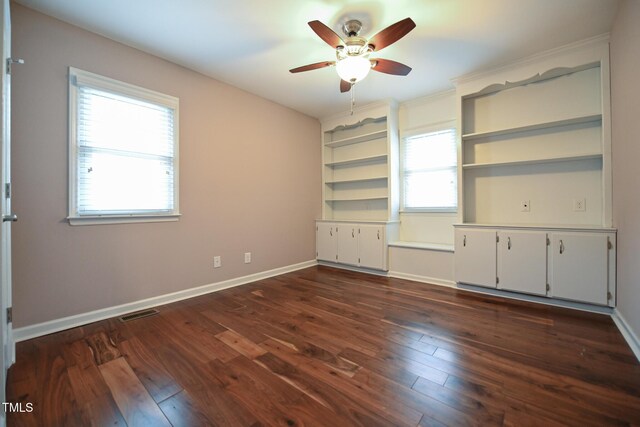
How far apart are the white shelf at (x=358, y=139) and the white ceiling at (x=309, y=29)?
1.07 metres

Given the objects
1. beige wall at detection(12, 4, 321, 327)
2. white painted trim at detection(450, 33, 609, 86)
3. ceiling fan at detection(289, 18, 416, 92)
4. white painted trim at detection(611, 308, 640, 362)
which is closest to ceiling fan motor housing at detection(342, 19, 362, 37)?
ceiling fan at detection(289, 18, 416, 92)

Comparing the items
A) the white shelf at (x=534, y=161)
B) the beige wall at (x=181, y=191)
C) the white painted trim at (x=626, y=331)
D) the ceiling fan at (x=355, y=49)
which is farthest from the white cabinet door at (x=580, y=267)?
the beige wall at (x=181, y=191)

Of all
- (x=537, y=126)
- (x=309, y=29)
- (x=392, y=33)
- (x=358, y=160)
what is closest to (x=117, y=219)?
(x=309, y=29)

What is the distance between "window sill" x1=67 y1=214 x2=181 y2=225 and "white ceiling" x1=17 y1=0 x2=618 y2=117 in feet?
5.23

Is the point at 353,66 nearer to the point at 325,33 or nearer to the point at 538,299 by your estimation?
the point at 325,33

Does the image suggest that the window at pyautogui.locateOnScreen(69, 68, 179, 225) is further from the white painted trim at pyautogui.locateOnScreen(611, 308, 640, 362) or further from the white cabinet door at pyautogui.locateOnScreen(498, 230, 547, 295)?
the white painted trim at pyautogui.locateOnScreen(611, 308, 640, 362)

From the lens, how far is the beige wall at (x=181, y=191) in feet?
6.70

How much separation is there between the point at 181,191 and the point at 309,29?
2.01m

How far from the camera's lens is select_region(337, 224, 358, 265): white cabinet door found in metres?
4.08

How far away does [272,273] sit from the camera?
382 centimetres

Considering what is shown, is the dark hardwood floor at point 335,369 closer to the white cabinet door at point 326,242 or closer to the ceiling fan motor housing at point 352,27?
the white cabinet door at point 326,242

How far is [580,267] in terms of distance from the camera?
2482mm

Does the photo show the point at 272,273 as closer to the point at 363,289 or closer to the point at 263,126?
the point at 363,289

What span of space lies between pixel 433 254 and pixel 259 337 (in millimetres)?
2375
